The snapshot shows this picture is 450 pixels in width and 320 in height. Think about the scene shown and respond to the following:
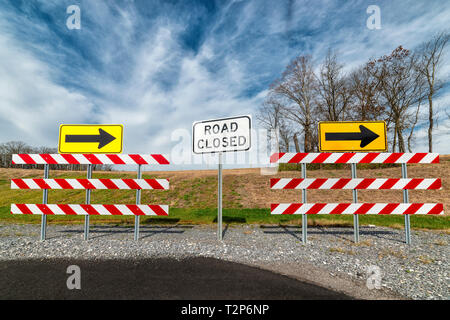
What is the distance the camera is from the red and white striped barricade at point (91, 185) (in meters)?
5.37

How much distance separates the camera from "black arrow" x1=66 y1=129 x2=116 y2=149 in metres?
5.96

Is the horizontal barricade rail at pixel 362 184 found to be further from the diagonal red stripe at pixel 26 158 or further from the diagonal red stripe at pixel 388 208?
the diagonal red stripe at pixel 26 158

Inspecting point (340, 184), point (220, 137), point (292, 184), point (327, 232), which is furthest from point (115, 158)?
point (327, 232)

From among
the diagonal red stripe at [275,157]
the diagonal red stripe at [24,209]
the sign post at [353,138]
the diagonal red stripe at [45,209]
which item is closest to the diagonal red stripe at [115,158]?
the diagonal red stripe at [45,209]

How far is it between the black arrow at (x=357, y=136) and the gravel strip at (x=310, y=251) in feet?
8.14

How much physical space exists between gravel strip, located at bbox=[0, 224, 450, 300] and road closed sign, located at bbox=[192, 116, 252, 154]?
Result: 89.9 inches

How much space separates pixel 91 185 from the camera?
551 centimetres

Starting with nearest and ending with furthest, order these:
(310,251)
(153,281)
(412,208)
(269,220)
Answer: (153,281)
(310,251)
(412,208)
(269,220)

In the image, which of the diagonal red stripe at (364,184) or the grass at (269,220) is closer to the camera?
the diagonal red stripe at (364,184)

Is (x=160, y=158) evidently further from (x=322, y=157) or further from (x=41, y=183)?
(x=322, y=157)

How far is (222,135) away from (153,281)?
12.0ft

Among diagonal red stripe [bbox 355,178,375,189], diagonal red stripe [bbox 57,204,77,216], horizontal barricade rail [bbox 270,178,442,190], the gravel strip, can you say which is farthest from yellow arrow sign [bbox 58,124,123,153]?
diagonal red stripe [bbox 355,178,375,189]

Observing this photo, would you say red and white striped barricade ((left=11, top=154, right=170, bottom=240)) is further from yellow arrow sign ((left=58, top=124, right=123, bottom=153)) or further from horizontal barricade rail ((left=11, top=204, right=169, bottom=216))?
yellow arrow sign ((left=58, top=124, right=123, bottom=153))
